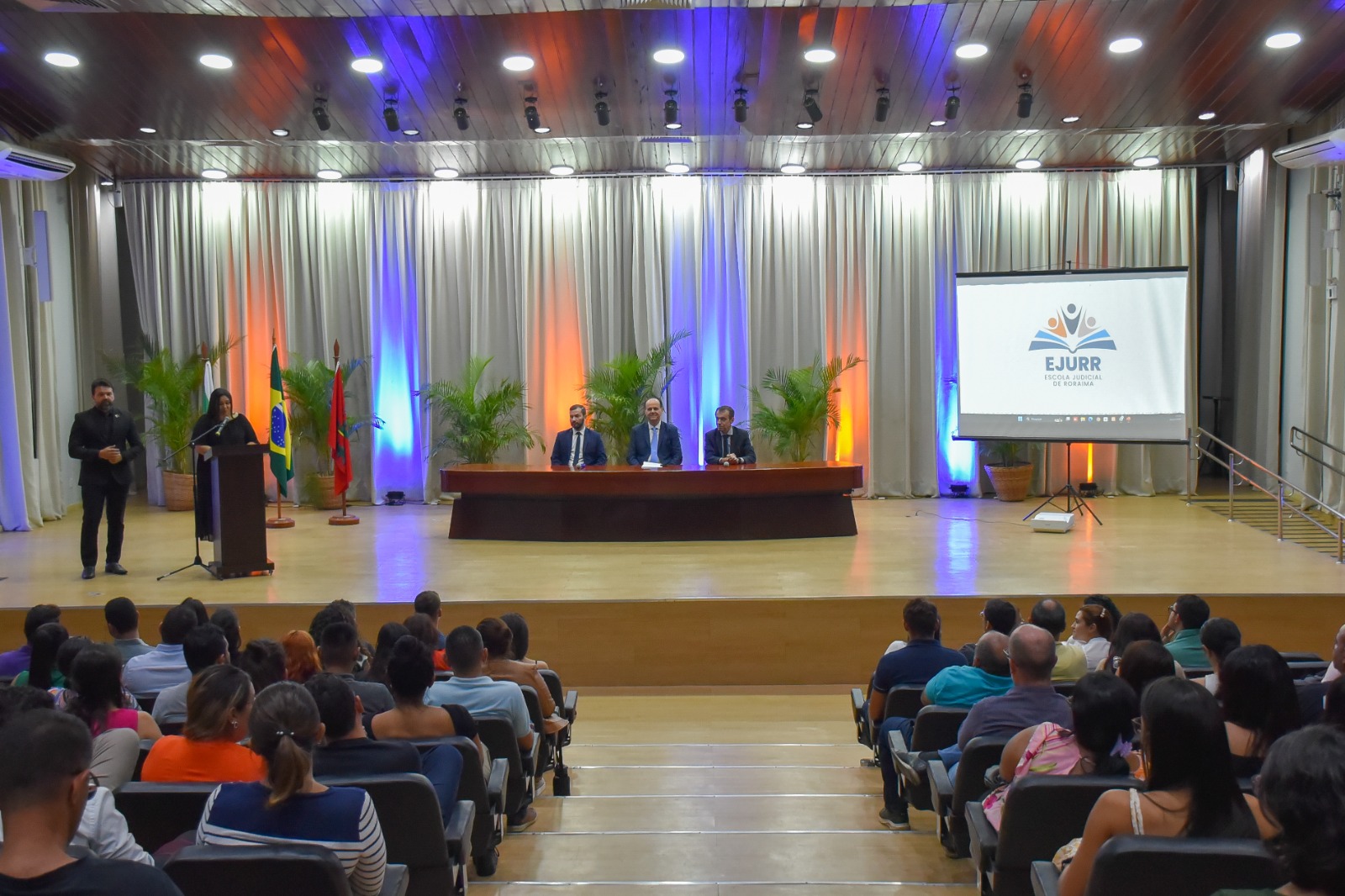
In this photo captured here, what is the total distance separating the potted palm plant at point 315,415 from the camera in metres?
11.7

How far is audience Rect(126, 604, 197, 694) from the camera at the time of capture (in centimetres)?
403

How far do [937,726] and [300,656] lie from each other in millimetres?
2123

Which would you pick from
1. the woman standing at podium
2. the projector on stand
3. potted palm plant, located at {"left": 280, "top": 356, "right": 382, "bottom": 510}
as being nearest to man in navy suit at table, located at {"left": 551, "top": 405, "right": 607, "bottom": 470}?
potted palm plant, located at {"left": 280, "top": 356, "right": 382, "bottom": 510}

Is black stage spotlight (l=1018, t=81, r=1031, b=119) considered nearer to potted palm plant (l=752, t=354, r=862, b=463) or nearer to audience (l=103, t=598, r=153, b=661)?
potted palm plant (l=752, t=354, r=862, b=463)

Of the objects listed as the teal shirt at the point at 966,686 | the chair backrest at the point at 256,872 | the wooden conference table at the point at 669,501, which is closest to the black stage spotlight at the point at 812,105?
the wooden conference table at the point at 669,501

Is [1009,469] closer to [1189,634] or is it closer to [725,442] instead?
[725,442]

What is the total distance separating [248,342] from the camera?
12312 mm

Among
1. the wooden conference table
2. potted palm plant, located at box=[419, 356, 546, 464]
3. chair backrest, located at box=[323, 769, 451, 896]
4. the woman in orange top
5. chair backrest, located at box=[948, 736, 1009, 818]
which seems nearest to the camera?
chair backrest, located at box=[323, 769, 451, 896]

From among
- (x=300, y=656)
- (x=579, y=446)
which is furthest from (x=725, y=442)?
(x=300, y=656)

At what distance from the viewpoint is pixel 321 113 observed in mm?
8883

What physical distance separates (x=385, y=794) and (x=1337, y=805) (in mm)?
1945

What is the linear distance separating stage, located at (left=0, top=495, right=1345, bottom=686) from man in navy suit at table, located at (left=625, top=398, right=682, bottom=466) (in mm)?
1313

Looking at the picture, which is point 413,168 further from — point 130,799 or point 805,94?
point 130,799

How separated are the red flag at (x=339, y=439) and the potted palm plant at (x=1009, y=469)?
6.35 meters
